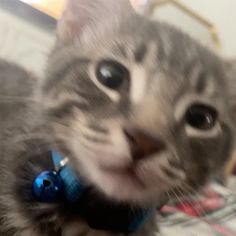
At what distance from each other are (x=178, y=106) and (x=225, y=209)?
713 millimetres

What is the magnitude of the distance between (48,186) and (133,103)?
0.20 m

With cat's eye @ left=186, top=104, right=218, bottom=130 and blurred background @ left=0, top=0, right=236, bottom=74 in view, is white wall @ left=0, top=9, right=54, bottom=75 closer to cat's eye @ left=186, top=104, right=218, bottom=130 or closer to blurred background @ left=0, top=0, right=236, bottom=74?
blurred background @ left=0, top=0, right=236, bottom=74

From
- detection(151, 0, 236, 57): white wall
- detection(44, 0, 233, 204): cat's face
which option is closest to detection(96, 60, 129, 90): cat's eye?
detection(44, 0, 233, 204): cat's face

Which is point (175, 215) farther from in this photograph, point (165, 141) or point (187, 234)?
point (165, 141)

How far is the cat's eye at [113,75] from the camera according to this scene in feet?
2.39

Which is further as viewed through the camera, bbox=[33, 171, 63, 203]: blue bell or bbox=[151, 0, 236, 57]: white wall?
bbox=[151, 0, 236, 57]: white wall

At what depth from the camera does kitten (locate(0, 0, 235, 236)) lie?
638 mm

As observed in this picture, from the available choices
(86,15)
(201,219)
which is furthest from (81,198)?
(201,219)

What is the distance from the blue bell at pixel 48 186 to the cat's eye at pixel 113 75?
179 millimetres

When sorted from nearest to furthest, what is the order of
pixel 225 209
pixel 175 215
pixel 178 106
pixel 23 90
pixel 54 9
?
pixel 178 106
pixel 23 90
pixel 175 215
pixel 225 209
pixel 54 9

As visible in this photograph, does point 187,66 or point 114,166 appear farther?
point 187,66

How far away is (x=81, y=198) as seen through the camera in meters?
0.75

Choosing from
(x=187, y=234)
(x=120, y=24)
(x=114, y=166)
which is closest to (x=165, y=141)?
(x=114, y=166)

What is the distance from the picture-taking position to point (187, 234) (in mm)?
1069
